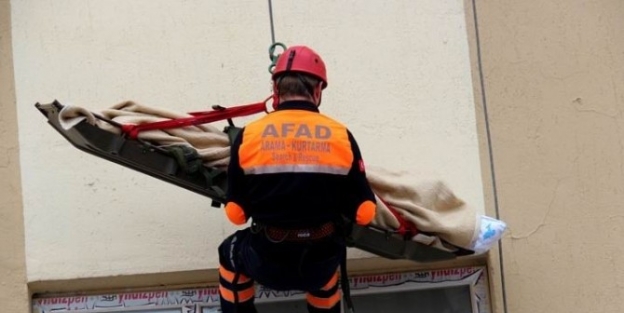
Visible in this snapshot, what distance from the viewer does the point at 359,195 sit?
8.95 feet

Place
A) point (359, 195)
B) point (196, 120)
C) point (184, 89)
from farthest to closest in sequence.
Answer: point (184, 89) → point (196, 120) → point (359, 195)

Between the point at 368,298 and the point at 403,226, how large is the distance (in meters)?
0.75

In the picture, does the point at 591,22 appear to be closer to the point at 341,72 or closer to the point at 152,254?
the point at 341,72

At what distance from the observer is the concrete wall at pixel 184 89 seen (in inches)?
137

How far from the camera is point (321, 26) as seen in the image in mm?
3693

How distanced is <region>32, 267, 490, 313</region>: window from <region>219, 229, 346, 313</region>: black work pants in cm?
51

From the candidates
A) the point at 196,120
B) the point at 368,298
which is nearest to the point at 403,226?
the point at 368,298

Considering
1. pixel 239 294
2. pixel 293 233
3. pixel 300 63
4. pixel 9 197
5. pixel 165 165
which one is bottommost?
pixel 239 294

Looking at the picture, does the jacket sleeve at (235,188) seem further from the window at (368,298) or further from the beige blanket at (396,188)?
the window at (368,298)

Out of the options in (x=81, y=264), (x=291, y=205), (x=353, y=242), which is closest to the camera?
(x=291, y=205)

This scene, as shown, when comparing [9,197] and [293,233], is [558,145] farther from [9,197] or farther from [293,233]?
[9,197]

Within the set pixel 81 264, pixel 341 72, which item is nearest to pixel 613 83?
pixel 341 72

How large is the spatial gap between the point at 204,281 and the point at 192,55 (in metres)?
1.15

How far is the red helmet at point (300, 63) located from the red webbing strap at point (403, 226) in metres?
0.67
